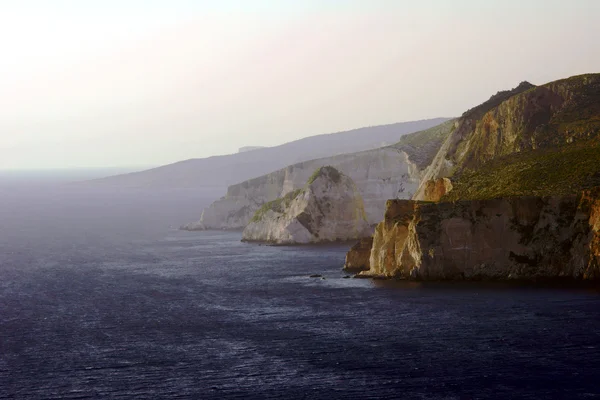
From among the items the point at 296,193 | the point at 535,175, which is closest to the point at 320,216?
the point at 296,193

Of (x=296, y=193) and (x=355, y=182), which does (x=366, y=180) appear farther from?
(x=296, y=193)

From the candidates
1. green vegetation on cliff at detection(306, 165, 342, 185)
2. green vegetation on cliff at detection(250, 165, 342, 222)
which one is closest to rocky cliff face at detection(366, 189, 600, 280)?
green vegetation on cliff at detection(306, 165, 342, 185)

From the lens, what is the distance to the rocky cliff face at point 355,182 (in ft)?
463

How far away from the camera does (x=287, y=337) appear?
55.9 meters

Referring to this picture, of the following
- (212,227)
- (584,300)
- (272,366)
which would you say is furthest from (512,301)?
(212,227)

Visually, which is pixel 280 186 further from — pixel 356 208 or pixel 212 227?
pixel 356 208

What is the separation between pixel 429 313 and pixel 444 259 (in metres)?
13.3

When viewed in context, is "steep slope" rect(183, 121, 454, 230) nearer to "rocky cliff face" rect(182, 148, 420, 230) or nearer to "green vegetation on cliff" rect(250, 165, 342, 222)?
"rocky cliff face" rect(182, 148, 420, 230)

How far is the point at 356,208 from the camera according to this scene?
126 m

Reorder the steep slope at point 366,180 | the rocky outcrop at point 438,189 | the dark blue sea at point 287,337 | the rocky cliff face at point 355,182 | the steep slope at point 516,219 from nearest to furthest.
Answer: the dark blue sea at point 287,337, the steep slope at point 516,219, the rocky outcrop at point 438,189, the rocky cliff face at point 355,182, the steep slope at point 366,180

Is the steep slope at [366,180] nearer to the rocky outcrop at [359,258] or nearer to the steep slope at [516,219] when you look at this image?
the rocky outcrop at [359,258]

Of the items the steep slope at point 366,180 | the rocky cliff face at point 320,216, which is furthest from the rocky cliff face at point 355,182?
the rocky cliff face at point 320,216

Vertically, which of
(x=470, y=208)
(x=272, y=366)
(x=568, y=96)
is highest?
(x=568, y=96)

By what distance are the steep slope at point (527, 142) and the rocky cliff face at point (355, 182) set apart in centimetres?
2788
